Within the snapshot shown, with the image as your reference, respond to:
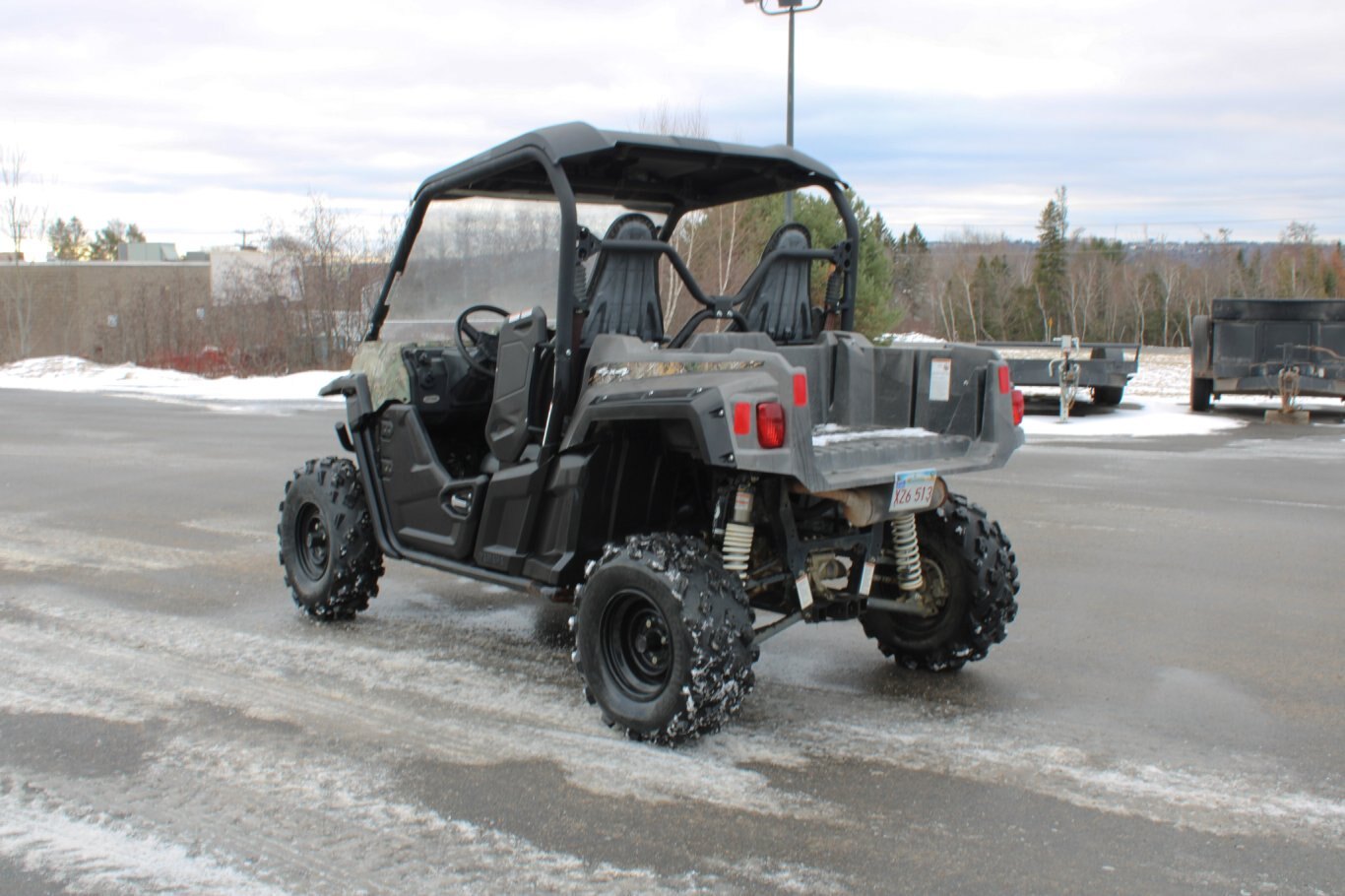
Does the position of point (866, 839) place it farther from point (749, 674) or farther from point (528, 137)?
point (528, 137)

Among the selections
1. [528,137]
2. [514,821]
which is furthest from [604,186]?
[514,821]

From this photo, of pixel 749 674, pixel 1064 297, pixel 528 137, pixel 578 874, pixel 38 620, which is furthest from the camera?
pixel 1064 297

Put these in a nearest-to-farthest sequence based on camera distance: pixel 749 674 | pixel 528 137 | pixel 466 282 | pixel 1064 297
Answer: pixel 749 674 < pixel 528 137 < pixel 466 282 < pixel 1064 297

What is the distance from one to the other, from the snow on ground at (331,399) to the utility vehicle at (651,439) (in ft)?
35.9

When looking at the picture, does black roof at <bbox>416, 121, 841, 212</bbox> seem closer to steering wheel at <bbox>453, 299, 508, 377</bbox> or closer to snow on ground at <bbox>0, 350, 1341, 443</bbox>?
steering wheel at <bbox>453, 299, 508, 377</bbox>

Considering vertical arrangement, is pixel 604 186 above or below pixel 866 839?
above

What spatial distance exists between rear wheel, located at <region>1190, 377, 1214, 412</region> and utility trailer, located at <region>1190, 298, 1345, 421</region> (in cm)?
2

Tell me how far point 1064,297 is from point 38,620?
69014 millimetres

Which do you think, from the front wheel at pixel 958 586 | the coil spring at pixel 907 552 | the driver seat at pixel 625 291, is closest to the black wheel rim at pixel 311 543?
the driver seat at pixel 625 291

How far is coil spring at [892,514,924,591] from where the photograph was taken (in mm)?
5195

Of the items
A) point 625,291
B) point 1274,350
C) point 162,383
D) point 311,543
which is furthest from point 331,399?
point 625,291

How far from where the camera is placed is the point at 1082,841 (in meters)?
3.81

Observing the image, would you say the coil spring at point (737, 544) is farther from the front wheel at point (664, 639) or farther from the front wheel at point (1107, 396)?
the front wheel at point (1107, 396)

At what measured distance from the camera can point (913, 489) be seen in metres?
4.78
